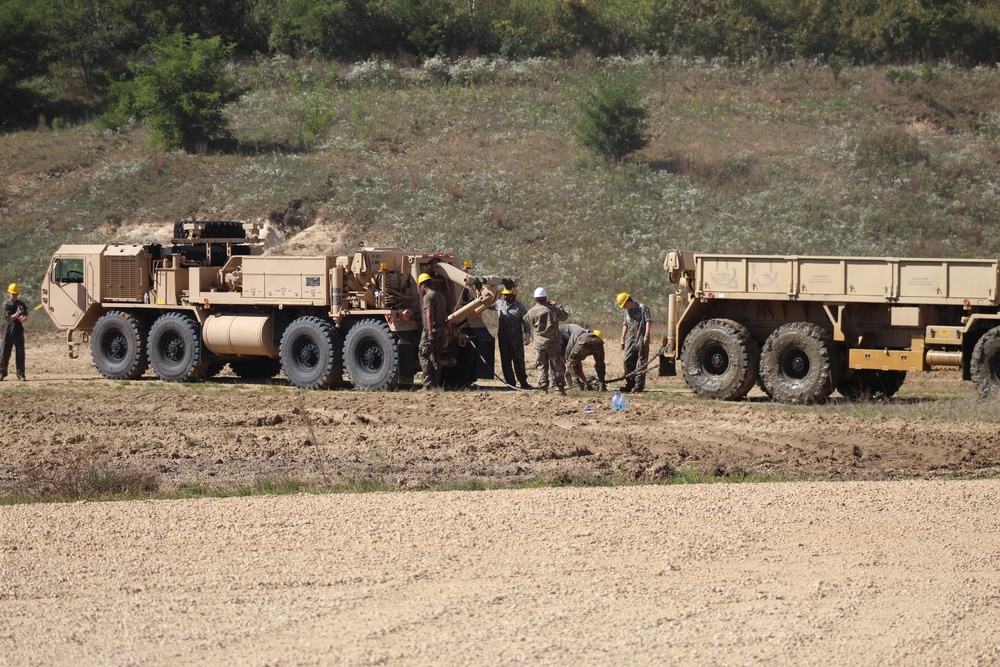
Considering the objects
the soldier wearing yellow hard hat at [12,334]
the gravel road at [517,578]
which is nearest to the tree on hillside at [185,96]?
the soldier wearing yellow hard hat at [12,334]

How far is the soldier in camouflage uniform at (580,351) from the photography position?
61.3ft

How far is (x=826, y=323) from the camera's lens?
17.8 meters

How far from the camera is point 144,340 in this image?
71.6ft

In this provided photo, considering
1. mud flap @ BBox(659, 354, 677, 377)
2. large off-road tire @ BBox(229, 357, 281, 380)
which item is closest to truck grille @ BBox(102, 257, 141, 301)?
large off-road tire @ BBox(229, 357, 281, 380)

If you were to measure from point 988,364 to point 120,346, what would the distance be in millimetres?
14105

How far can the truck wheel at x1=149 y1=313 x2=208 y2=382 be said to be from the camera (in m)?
21.1

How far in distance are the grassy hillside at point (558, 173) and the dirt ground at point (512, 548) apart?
15.6 meters

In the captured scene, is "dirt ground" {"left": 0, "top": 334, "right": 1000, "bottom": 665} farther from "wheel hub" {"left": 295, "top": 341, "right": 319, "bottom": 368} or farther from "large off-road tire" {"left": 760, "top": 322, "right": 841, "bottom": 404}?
"wheel hub" {"left": 295, "top": 341, "right": 319, "bottom": 368}

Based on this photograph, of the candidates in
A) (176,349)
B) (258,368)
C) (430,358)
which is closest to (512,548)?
(430,358)

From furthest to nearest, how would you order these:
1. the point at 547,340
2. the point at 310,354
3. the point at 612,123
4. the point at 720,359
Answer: the point at 612,123, the point at 310,354, the point at 547,340, the point at 720,359

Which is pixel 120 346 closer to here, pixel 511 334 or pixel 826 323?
pixel 511 334

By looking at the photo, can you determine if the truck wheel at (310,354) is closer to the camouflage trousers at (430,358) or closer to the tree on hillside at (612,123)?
the camouflage trousers at (430,358)

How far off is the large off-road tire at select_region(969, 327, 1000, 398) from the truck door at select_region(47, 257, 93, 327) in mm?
14785

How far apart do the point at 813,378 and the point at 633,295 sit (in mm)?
13102
